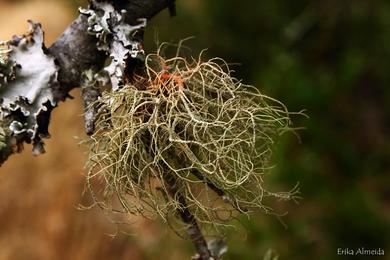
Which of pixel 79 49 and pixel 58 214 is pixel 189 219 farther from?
pixel 58 214

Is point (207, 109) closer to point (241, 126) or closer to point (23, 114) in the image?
point (241, 126)

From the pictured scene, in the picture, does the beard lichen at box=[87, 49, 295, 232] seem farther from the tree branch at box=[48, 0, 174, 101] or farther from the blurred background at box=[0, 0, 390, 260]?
the blurred background at box=[0, 0, 390, 260]

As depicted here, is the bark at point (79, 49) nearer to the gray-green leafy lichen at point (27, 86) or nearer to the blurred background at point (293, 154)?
the gray-green leafy lichen at point (27, 86)

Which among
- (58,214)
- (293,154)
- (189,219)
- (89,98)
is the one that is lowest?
(189,219)

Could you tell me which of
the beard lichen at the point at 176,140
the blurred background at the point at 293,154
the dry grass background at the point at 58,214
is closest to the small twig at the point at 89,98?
the beard lichen at the point at 176,140

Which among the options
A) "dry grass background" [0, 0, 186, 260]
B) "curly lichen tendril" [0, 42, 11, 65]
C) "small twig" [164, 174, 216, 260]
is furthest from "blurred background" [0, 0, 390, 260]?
"curly lichen tendril" [0, 42, 11, 65]

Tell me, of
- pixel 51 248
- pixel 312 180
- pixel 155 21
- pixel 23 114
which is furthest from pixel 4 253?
pixel 23 114

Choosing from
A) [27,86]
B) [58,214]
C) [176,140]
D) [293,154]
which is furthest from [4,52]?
[58,214]

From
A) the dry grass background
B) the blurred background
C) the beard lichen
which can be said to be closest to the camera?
the beard lichen
